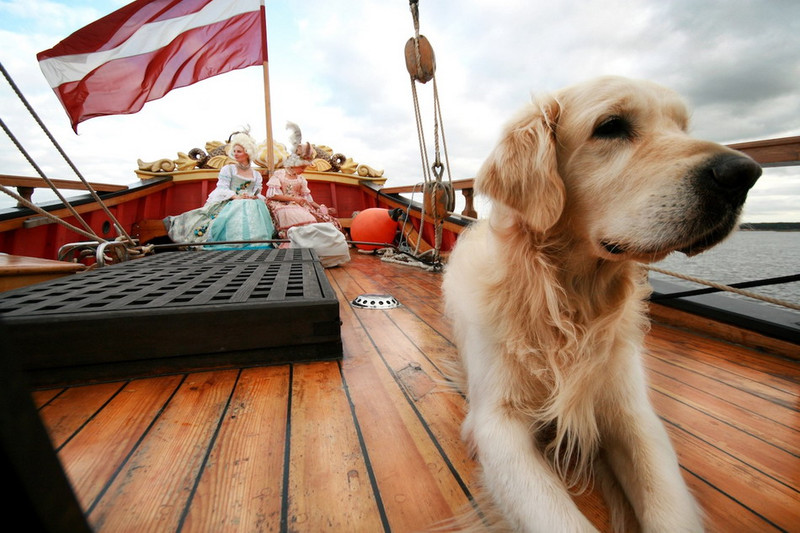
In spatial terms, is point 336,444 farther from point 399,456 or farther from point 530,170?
point 530,170

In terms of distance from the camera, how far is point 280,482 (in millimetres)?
747

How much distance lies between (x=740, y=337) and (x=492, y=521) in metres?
1.70

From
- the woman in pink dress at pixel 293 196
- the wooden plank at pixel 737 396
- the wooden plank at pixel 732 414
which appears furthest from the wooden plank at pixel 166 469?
the woman in pink dress at pixel 293 196

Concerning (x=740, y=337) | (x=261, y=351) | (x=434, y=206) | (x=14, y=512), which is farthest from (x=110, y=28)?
(x=740, y=337)

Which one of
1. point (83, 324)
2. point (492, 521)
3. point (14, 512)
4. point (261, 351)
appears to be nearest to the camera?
point (14, 512)

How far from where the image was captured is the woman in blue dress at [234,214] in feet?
12.6

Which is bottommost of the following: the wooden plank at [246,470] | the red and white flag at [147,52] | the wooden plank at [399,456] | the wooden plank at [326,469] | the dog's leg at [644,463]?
the wooden plank at [399,456]

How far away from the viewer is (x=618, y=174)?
819 millimetres

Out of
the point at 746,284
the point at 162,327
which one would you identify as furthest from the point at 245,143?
the point at 746,284

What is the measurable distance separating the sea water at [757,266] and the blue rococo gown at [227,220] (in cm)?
369

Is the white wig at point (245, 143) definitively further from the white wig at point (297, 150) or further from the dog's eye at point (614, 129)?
the dog's eye at point (614, 129)

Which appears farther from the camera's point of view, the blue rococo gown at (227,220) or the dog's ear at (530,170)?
A: the blue rococo gown at (227,220)

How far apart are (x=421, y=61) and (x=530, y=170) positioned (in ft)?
5.22

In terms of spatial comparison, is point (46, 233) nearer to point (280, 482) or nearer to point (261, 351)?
point (261, 351)
